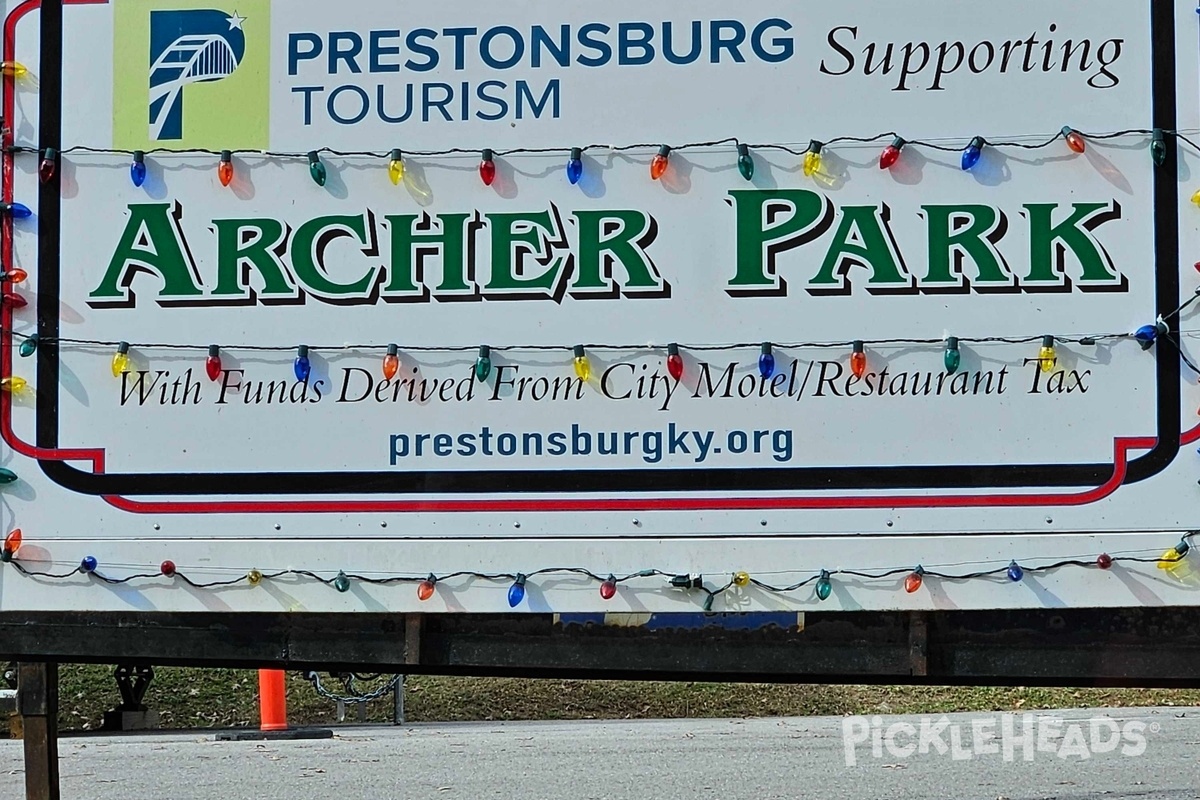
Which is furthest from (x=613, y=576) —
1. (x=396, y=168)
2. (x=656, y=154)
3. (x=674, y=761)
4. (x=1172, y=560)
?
(x=674, y=761)

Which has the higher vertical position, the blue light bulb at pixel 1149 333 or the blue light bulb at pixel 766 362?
the blue light bulb at pixel 1149 333

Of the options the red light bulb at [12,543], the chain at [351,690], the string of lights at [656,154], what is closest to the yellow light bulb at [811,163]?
the string of lights at [656,154]

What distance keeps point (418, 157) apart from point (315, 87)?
31cm

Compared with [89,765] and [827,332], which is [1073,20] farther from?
[89,765]

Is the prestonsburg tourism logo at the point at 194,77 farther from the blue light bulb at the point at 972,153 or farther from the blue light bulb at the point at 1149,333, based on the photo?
the blue light bulb at the point at 1149,333

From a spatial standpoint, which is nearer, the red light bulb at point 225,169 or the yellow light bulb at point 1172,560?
the yellow light bulb at point 1172,560

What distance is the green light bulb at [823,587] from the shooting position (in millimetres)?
3525

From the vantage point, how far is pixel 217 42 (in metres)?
3.75

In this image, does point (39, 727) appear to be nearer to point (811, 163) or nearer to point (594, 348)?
point (594, 348)

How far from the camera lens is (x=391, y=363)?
362cm

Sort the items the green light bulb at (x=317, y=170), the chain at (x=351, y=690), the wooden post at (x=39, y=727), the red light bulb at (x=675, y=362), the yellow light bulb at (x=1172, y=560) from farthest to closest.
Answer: the chain at (x=351, y=690), the wooden post at (x=39, y=727), the green light bulb at (x=317, y=170), the red light bulb at (x=675, y=362), the yellow light bulb at (x=1172, y=560)

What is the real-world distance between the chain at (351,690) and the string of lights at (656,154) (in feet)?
23.5

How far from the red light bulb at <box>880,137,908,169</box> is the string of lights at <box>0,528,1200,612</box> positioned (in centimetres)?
93

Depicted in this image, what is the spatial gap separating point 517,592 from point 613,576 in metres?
0.23
